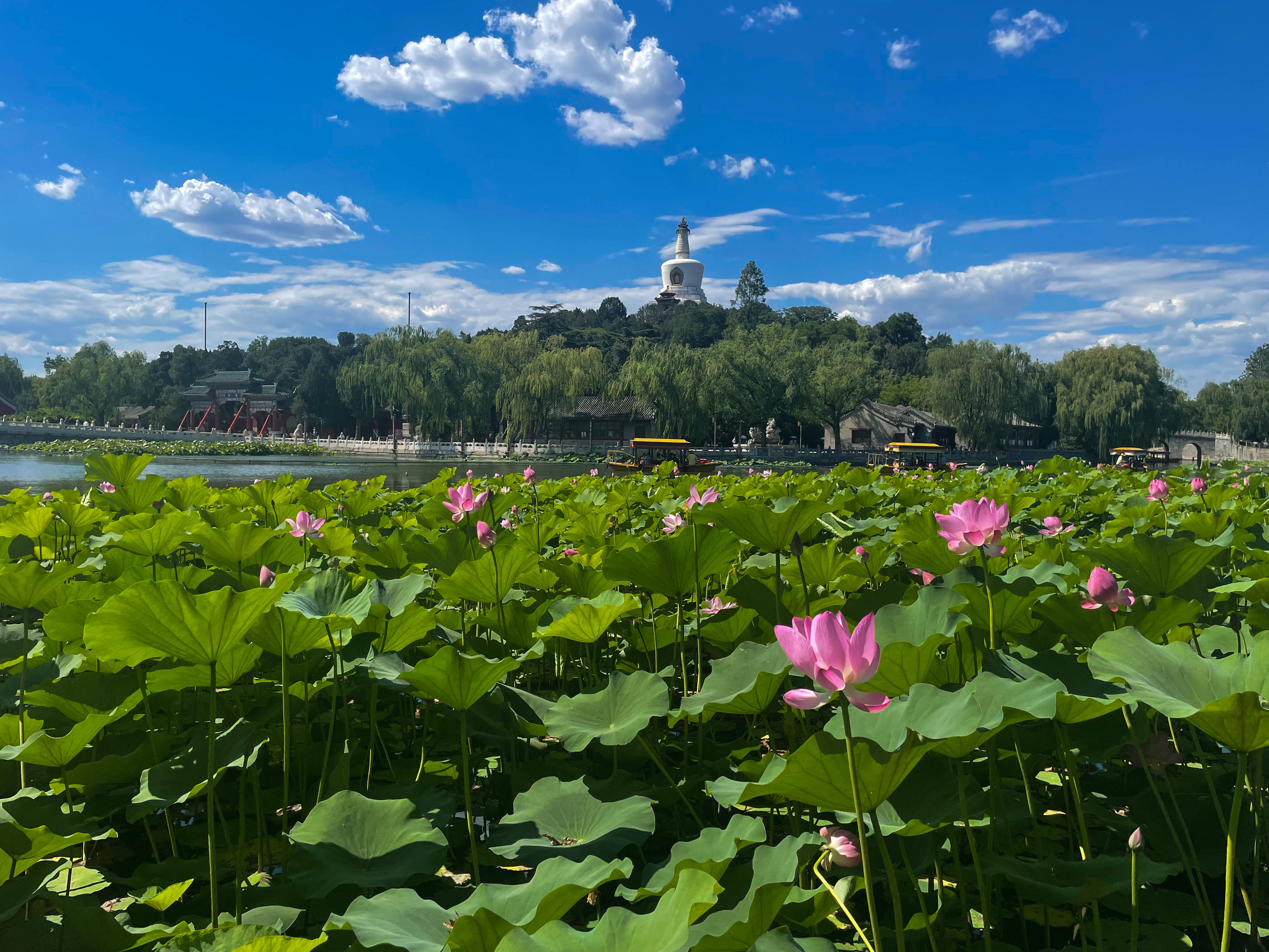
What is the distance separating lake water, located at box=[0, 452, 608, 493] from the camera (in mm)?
16438

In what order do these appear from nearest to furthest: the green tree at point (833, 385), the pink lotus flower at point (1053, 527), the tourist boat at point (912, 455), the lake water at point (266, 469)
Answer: the pink lotus flower at point (1053, 527) → the lake water at point (266, 469) → the tourist boat at point (912, 455) → the green tree at point (833, 385)

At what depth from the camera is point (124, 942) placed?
3.08 feet

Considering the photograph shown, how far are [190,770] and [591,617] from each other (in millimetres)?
745

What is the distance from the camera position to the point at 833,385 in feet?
115

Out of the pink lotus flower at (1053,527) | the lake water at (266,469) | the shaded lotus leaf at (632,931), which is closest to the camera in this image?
the shaded lotus leaf at (632,931)

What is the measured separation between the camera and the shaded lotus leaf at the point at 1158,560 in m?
1.58

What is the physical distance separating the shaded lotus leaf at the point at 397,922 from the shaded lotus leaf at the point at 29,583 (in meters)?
1.32

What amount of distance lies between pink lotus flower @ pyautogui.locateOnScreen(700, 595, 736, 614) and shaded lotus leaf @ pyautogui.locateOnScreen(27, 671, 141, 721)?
1.23 metres

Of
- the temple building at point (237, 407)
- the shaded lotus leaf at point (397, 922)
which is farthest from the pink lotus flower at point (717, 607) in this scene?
the temple building at point (237, 407)

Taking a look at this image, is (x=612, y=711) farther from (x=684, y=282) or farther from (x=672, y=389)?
(x=684, y=282)

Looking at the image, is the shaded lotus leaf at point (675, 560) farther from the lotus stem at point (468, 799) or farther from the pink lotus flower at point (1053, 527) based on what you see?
the pink lotus flower at point (1053, 527)

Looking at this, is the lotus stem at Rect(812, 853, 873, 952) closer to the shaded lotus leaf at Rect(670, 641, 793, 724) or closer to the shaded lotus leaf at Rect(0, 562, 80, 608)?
the shaded lotus leaf at Rect(670, 641, 793, 724)

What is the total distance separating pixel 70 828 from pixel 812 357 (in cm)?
3760

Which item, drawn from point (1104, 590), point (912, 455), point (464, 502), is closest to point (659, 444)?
point (912, 455)
